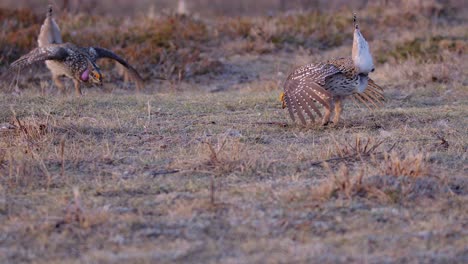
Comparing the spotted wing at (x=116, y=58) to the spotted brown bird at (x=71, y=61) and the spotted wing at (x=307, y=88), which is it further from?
the spotted wing at (x=307, y=88)

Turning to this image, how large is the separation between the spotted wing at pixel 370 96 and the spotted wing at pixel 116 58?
314 centimetres

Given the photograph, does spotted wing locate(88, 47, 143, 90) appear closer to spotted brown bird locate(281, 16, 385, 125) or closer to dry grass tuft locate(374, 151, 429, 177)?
spotted brown bird locate(281, 16, 385, 125)

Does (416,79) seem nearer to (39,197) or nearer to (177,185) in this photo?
(177,185)

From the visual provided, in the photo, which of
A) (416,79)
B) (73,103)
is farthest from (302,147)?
→ (416,79)

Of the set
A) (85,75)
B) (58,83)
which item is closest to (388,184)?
(85,75)

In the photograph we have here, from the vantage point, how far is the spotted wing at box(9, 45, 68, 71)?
388 inches

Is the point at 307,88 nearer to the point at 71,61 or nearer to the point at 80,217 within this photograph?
the point at 80,217

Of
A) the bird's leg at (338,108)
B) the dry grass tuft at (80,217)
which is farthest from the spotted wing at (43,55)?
the dry grass tuft at (80,217)

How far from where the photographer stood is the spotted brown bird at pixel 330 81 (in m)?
7.36

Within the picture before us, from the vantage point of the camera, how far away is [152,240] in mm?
4738

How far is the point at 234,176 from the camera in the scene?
590cm

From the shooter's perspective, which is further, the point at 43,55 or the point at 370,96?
the point at 43,55

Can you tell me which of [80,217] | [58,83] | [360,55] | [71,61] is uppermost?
[360,55]

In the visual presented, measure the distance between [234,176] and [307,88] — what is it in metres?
1.79
